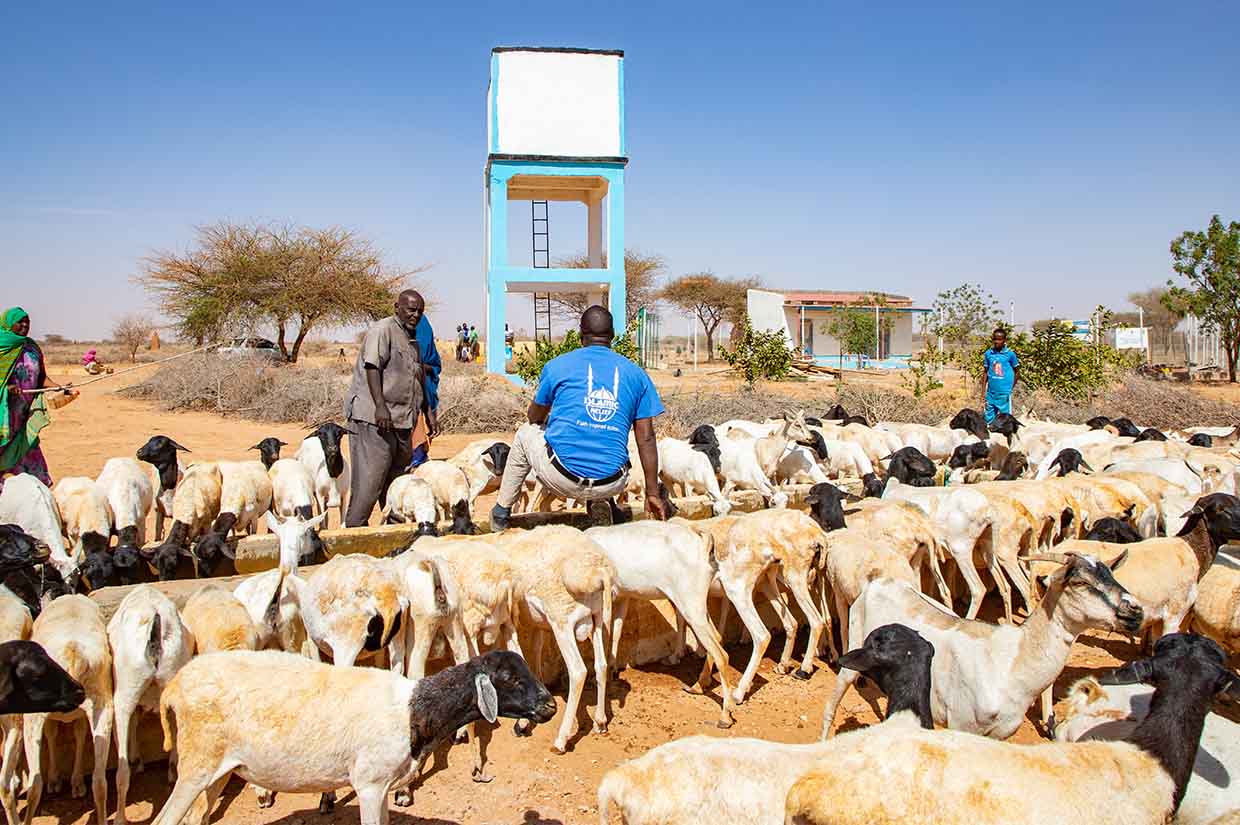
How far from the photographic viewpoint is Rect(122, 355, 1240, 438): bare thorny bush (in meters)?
18.0

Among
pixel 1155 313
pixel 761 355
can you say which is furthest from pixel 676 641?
pixel 1155 313

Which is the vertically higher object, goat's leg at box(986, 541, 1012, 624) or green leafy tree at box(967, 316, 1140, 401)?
green leafy tree at box(967, 316, 1140, 401)

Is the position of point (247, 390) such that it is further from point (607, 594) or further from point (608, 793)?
point (608, 793)

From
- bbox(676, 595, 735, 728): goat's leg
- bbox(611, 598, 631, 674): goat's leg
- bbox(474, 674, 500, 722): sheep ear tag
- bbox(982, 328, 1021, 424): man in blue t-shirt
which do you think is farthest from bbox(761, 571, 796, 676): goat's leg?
bbox(982, 328, 1021, 424): man in blue t-shirt

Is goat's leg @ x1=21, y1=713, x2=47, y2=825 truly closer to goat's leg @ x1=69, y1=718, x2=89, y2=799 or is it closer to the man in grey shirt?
goat's leg @ x1=69, y1=718, x2=89, y2=799

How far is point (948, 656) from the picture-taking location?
448 cm

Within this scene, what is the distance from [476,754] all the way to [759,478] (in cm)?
590

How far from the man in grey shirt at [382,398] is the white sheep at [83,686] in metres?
3.12

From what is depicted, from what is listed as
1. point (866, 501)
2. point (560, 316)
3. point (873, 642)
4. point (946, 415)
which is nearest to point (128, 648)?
point (873, 642)

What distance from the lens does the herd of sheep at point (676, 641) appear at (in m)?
3.05

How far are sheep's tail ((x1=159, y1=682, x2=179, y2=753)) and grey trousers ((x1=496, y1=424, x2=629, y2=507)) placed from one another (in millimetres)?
2657

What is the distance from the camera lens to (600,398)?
19.8 ft

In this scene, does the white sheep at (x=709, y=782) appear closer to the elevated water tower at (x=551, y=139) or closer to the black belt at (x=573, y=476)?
the black belt at (x=573, y=476)

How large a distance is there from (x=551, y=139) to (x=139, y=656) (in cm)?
2106
